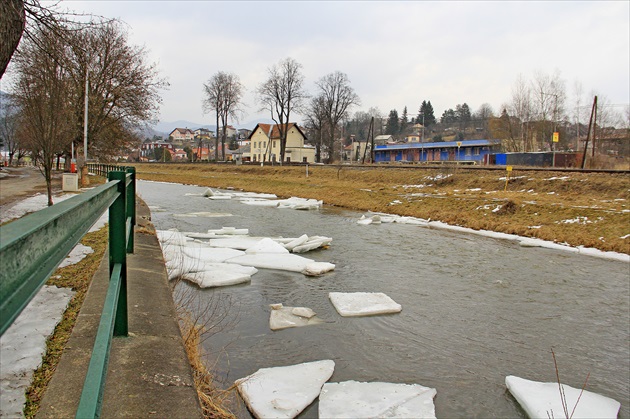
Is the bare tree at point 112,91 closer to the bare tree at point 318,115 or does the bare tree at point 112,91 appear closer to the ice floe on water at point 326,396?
the ice floe on water at point 326,396

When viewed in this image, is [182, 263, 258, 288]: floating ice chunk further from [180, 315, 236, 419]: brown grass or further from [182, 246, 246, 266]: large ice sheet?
[180, 315, 236, 419]: brown grass

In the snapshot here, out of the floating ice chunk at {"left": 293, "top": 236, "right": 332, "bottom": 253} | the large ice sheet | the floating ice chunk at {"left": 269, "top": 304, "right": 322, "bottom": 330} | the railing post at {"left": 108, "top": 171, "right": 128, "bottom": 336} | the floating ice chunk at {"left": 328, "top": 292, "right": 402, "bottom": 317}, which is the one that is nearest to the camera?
the railing post at {"left": 108, "top": 171, "right": 128, "bottom": 336}

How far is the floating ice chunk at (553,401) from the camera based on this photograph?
13.9ft

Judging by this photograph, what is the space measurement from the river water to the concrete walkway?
1.16m

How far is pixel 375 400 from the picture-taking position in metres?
4.25

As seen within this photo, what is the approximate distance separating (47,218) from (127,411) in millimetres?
1640

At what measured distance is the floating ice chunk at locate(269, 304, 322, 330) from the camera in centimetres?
614

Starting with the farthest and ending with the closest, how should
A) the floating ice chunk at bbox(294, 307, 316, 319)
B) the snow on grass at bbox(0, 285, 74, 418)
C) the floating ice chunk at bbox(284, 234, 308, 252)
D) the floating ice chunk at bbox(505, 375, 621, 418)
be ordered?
the floating ice chunk at bbox(284, 234, 308, 252), the floating ice chunk at bbox(294, 307, 316, 319), the floating ice chunk at bbox(505, 375, 621, 418), the snow on grass at bbox(0, 285, 74, 418)

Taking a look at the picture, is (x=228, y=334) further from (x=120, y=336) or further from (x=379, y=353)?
(x=120, y=336)

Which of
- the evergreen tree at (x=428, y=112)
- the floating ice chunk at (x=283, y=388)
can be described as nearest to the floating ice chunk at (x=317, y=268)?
the floating ice chunk at (x=283, y=388)

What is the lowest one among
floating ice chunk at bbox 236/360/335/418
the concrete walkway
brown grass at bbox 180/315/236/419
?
floating ice chunk at bbox 236/360/335/418

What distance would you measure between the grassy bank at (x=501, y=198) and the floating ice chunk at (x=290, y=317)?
34.4 ft

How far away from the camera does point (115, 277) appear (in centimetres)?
259

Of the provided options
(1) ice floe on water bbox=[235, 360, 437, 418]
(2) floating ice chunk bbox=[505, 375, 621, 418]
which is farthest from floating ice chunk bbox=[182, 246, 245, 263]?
(2) floating ice chunk bbox=[505, 375, 621, 418]
